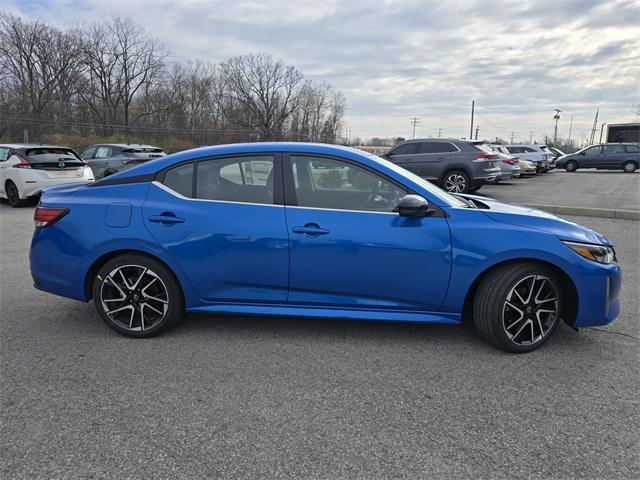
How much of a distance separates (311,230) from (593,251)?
79.6 inches

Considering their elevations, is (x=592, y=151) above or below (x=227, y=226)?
above

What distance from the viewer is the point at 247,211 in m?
3.48

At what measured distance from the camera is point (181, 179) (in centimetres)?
365

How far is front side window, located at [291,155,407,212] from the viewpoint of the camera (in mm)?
3443

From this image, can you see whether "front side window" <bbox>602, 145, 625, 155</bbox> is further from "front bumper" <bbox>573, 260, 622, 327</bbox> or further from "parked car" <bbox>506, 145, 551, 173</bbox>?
"front bumper" <bbox>573, 260, 622, 327</bbox>

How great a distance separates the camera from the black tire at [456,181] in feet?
43.2

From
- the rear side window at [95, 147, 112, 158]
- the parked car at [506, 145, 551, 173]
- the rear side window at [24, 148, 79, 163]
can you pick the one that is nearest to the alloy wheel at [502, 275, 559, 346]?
the rear side window at [24, 148, 79, 163]

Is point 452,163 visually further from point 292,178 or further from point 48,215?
point 48,215

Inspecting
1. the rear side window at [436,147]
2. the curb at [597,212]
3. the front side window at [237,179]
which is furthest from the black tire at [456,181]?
the front side window at [237,179]

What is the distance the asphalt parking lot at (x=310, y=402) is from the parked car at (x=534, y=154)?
2328 cm

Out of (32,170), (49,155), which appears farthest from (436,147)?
(32,170)

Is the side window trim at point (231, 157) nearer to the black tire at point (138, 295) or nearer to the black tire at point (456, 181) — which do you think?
the black tire at point (138, 295)

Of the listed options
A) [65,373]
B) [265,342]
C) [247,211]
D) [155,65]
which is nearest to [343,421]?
[265,342]

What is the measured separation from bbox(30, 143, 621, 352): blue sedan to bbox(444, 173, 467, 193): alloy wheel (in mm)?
9790
